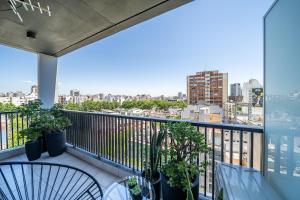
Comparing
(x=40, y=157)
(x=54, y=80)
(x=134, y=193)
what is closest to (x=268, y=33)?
(x=134, y=193)

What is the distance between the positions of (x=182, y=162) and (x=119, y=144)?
164 centimetres

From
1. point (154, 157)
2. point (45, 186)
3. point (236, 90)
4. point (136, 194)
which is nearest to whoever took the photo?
point (136, 194)

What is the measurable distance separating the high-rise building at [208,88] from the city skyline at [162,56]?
0.26 meters

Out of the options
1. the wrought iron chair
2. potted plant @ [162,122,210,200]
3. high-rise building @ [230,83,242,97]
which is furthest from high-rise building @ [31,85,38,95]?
high-rise building @ [230,83,242,97]

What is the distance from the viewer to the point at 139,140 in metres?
2.88

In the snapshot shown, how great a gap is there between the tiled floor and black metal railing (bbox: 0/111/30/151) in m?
0.40

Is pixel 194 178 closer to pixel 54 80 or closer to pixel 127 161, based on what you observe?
pixel 127 161

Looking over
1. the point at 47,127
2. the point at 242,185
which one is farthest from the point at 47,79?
the point at 242,185

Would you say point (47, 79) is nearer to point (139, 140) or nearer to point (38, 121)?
point (38, 121)

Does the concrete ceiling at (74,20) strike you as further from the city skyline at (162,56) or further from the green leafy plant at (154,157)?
the green leafy plant at (154,157)

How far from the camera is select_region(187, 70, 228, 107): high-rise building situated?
3518 millimetres

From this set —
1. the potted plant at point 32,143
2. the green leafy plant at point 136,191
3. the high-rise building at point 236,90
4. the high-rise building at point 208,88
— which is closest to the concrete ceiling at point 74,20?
the high-rise building at point 236,90

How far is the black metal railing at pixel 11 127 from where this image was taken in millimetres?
3873

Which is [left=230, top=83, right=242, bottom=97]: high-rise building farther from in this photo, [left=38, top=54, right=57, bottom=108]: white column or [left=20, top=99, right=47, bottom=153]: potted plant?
[left=38, top=54, right=57, bottom=108]: white column
